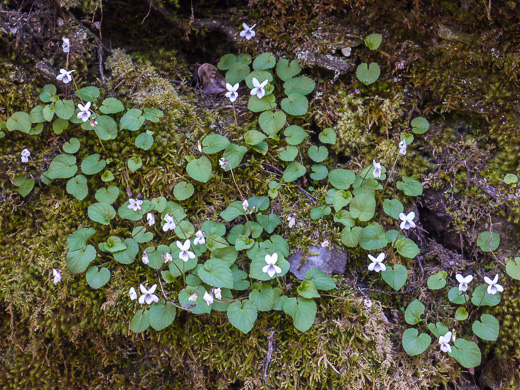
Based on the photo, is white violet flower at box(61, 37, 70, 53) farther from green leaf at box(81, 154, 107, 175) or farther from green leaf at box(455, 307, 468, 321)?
green leaf at box(455, 307, 468, 321)

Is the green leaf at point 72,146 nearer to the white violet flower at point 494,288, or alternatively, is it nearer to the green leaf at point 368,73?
the green leaf at point 368,73

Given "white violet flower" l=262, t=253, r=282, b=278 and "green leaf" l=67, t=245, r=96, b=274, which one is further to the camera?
"green leaf" l=67, t=245, r=96, b=274

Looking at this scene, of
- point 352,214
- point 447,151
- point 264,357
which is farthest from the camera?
point 447,151

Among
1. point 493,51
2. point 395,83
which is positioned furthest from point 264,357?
point 493,51

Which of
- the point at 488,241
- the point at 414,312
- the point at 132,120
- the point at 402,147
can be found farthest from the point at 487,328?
the point at 132,120

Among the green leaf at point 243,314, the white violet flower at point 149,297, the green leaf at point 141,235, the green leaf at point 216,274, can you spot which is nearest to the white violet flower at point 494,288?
the green leaf at point 243,314

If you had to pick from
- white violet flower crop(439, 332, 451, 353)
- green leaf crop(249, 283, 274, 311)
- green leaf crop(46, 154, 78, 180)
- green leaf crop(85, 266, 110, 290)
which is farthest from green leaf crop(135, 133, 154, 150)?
white violet flower crop(439, 332, 451, 353)

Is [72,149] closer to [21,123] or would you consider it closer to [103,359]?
[21,123]
